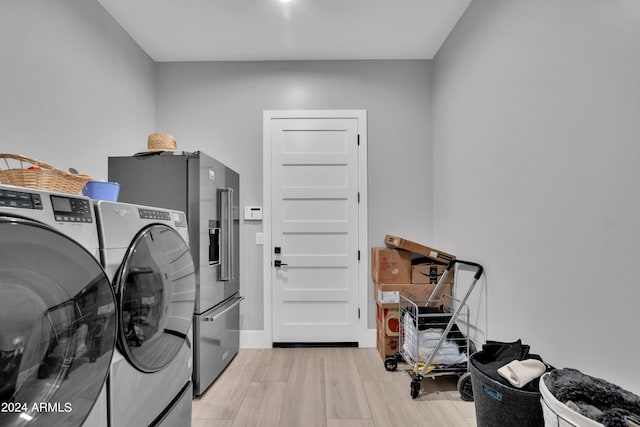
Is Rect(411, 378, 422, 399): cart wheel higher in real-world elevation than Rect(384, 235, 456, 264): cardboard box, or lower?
lower

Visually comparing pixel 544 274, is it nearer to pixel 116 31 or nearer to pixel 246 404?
pixel 246 404

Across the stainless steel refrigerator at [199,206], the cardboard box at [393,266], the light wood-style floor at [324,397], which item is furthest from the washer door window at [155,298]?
the cardboard box at [393,266]

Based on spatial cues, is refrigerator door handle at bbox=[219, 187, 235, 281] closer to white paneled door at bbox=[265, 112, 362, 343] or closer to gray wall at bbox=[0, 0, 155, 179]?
white paneled door at bbox=[265, 112, 362, 343]

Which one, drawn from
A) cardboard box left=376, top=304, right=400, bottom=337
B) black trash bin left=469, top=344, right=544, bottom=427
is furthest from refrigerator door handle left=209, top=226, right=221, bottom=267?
black trash bin left=469, top=344, right=544, bottom=427

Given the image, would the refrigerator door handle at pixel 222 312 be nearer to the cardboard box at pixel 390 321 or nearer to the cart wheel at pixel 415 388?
the cardboard box at pixel 390 321

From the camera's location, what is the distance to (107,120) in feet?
7.96

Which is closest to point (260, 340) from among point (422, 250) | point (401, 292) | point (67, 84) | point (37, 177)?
point (401, 292)

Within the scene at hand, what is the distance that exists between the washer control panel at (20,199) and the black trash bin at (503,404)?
1736mm

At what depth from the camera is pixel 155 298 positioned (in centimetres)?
137

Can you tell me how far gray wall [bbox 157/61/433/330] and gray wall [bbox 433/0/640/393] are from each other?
74cm

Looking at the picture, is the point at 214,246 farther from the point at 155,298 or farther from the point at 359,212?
the point at 359,212

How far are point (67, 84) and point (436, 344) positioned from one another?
2984mm

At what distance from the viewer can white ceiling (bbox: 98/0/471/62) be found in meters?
2.37

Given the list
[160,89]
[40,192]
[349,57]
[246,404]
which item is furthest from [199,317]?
[349,57]
